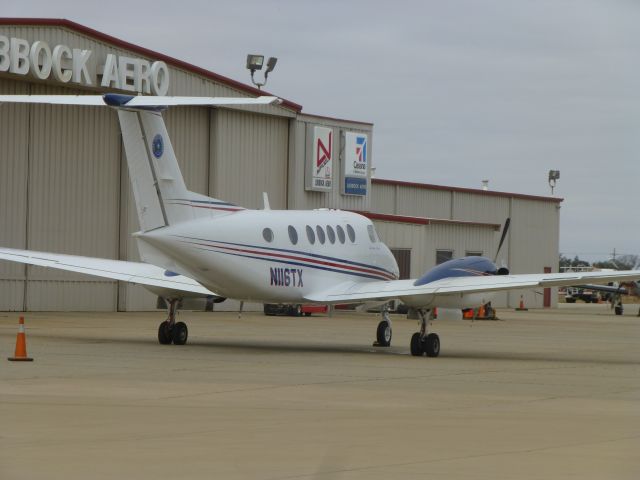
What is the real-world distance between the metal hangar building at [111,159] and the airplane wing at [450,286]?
19299 mm

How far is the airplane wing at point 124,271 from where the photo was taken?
25375mm

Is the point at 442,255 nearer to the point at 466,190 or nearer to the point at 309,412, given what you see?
the point at 466,190

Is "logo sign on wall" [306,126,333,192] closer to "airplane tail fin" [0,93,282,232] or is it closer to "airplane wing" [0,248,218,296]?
"airplane wing" [0,248,218,296]

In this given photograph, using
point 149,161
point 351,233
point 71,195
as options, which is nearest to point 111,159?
point 71,195

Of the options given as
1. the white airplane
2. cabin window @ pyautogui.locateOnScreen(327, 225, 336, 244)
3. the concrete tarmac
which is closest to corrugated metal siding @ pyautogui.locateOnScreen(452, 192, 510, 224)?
the white airplane

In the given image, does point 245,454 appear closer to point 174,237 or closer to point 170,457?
point 170,457

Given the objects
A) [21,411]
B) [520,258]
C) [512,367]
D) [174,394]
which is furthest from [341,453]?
[520,258]

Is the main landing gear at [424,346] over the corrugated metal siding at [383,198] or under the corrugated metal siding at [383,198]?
under

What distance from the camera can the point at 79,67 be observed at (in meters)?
42.8

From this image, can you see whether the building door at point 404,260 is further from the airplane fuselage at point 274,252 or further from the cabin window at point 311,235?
the cabin window at point 311,235

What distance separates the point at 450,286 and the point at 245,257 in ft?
14.0

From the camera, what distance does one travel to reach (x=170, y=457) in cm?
1012

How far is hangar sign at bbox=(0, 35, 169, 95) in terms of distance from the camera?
40344 mm

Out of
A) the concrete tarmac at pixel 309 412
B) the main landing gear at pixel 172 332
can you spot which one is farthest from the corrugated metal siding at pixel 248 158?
the main landing gear at pixel 172 332
